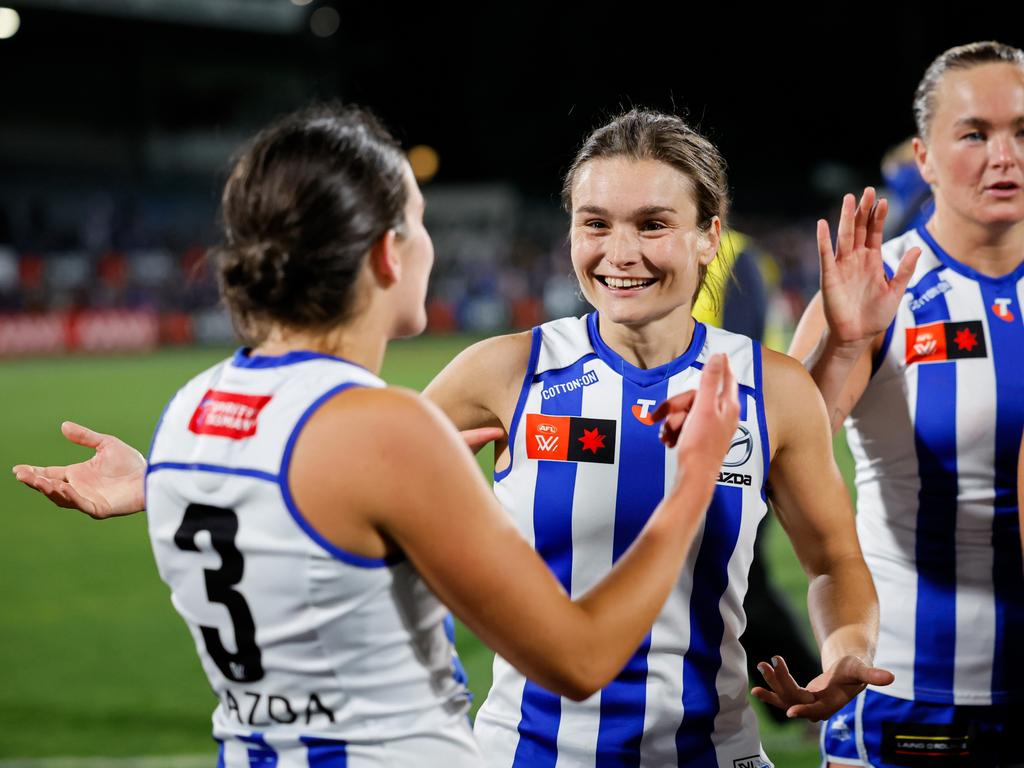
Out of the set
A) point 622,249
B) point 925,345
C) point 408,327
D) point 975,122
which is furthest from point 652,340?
point 975,122

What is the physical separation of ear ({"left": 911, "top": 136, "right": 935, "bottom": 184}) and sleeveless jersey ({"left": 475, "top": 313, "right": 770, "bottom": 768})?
85 cm

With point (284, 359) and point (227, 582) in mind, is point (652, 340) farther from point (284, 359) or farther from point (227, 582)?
point (227, 582)

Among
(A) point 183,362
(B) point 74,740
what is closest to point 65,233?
(A) point 183,362

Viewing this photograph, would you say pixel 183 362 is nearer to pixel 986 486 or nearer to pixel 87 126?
pixel 87 126

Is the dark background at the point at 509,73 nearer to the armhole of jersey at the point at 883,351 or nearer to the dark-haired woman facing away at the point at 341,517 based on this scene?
the armhole of jersey at the point at 883,351

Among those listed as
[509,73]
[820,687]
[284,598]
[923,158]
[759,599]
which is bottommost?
[759,599]

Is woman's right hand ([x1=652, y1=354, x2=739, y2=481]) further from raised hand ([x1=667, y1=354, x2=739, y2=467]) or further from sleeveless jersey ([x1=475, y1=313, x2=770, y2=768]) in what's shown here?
sleeveless jersey ([x1=475, y1=313, x2=770, y2=768])

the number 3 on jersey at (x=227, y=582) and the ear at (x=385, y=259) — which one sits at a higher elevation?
the ear at (x=385, y=259)

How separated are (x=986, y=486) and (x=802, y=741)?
8.37 feet

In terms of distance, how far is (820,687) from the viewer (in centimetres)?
218

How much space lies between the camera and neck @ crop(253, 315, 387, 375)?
188cm

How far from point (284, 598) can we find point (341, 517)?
0.52ft

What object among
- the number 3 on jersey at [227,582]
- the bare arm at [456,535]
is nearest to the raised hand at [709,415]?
the bare arm at [456,535]

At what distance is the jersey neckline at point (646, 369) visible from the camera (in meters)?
2.47
